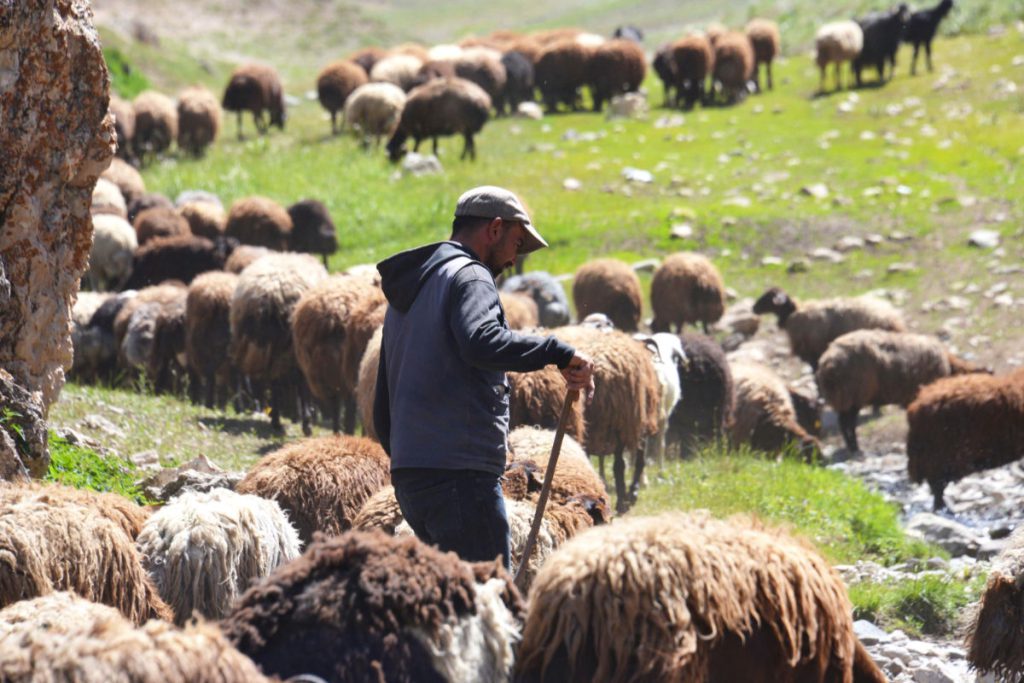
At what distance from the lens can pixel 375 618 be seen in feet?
11.7

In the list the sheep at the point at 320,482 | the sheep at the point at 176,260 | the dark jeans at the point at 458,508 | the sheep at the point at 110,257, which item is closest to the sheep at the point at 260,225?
the sheep at the point at 176,260

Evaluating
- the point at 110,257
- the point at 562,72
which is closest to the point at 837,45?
the point at 562,72

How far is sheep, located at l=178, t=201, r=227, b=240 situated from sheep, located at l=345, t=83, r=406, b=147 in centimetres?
843

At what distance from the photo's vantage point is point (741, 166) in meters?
24.4

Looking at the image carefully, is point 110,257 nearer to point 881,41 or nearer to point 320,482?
point 320,482

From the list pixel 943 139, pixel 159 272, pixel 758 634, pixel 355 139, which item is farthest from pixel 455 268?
pixel 355 139

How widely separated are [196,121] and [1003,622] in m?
24.8

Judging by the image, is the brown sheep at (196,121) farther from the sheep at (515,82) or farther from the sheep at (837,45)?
the sheep at (837,45)

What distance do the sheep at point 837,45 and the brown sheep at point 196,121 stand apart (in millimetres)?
14401

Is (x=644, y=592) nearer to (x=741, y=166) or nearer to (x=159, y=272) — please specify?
(x=159, y=272)

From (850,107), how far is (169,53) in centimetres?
2409

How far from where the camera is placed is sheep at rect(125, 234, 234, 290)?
54.2 ft

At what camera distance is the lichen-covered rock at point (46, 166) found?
242 inches

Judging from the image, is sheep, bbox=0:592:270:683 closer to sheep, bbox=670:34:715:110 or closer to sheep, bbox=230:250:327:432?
sheep, bbox=230:250:327:432
